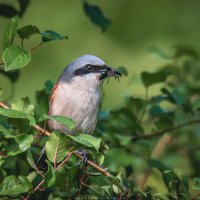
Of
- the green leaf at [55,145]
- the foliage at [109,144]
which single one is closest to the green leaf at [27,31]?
the foliage at [109,144]

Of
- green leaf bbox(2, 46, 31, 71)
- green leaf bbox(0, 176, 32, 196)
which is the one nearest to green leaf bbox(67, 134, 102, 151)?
green leaf bbox(0, 176, 32, 196)

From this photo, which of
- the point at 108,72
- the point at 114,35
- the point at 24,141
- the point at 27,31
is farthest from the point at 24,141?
the point at 114,35

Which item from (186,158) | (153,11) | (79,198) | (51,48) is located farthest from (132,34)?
(79,198)

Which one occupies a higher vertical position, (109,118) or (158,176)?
(109,118)

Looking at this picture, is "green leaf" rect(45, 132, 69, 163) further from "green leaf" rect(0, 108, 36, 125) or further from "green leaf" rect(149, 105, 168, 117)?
"green leaf" rect(149, 105, 168, 117)

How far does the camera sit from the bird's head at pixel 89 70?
409cm

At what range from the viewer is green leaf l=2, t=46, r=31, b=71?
9.07ft

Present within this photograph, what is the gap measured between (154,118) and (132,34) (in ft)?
10.8

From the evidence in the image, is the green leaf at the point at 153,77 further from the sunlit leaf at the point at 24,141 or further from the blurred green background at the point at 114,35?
the blurred green background at the point at 114,35

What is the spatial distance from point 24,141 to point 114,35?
4.71m

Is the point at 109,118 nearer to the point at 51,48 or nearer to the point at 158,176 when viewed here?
the point at 158,176

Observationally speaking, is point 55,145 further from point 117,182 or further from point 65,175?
point 117,182

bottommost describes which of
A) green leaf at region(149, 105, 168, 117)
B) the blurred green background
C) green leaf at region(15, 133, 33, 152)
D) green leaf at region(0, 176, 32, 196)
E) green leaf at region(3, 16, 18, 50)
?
the blurred green background

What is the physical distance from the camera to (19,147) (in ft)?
8.77
